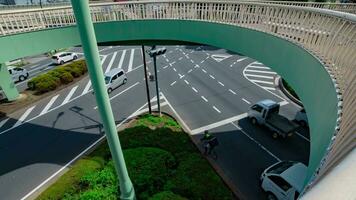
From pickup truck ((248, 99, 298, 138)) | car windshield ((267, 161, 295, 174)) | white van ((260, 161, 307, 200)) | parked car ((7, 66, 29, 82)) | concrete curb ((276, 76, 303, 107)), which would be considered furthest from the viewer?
parked car ((7, 66, 29, 82))

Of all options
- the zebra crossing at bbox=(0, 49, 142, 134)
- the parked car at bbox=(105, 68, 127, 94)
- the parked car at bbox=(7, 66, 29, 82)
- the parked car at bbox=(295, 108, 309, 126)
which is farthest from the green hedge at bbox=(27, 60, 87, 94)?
the parked car at bbox=(295, 108, 309, 126)

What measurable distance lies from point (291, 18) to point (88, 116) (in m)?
17.2

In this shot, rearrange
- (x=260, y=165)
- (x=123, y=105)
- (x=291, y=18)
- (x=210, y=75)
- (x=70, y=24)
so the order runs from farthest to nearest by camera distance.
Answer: (x=210, y=75) → (x=123, y=105) → (x=260, y=165) → (x=70, y=24) → (x=291, y=18)

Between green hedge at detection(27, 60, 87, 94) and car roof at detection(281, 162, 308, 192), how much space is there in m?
23.3

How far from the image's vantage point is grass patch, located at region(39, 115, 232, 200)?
1218 cm

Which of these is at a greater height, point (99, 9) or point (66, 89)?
point (99, 9)

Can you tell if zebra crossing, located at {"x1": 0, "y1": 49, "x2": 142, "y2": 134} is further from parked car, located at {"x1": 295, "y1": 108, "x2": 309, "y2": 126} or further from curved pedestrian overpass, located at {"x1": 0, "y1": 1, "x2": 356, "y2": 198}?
parked car, located at {"x1": 295, "y1": 108, "x2": 309, "y2": 126}

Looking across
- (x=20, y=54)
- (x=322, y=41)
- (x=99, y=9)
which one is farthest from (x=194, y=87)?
(x=322, y=41)

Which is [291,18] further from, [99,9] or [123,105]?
[123,105]

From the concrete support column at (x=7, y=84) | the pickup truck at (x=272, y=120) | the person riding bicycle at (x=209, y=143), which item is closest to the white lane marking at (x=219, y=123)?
the pickup truck at (x=272, y=120)

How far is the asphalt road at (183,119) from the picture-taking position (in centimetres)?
1474

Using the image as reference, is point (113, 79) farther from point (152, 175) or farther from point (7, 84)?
point (152, 175)

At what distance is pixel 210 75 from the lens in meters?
28.2

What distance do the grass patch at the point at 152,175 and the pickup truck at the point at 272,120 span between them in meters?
5.67
